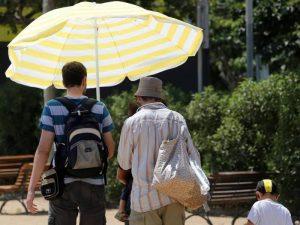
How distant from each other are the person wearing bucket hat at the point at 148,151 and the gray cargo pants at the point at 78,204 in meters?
0.31

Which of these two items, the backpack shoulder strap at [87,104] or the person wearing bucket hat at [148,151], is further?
the backpack shoulder strap at [87,104]

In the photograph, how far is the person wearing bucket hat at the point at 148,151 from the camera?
5.88 metres

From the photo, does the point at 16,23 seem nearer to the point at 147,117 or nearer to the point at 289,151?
the point at 289,151

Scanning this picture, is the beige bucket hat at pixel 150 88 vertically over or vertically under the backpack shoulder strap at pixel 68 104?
over

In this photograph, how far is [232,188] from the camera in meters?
11.1

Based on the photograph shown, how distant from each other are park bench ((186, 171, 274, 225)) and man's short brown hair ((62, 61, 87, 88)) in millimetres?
4931

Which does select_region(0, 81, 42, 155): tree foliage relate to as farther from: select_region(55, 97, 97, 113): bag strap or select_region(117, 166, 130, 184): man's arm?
select_region(55, 97, 97, 113): bag strap

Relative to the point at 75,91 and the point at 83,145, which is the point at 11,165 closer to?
the point at 75,91

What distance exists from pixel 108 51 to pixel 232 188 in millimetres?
3728

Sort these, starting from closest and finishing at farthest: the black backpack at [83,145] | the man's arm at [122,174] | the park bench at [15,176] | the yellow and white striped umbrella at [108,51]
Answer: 1. the black backpack at [83,145]
2. the man's arm at [122,174]
3. the yellow and white striped umbrella at [108,51]
4. the park bench at [15,176]

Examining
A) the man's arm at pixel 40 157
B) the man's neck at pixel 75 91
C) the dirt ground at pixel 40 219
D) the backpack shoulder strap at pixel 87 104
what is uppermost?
the man's neck at pixel 75 91

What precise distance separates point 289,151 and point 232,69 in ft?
75.3

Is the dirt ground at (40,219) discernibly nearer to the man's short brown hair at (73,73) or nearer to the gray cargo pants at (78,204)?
the gray cargo pants at (78,204)

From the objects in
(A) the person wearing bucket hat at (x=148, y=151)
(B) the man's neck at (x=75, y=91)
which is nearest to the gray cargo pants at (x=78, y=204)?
(A) the person wearing bucket hat at (x=148, y=151)
